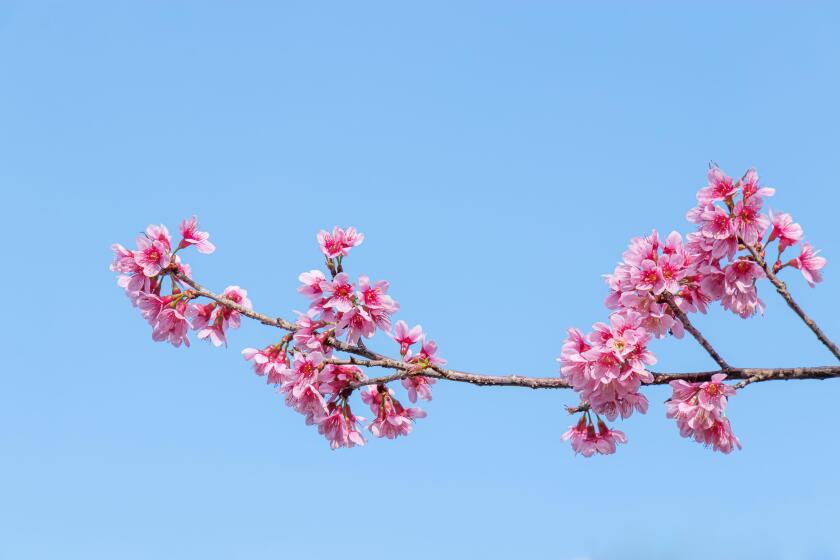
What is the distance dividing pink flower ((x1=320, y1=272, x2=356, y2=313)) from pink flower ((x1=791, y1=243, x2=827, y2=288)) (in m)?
3.84

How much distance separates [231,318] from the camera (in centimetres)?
952

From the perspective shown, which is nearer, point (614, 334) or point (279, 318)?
point (614, 334)

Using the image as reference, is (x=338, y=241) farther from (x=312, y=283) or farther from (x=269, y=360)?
(x=269, y=360)

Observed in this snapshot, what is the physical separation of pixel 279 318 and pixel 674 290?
146 inches

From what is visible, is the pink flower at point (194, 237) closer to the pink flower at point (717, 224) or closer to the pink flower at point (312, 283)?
the pink flower at point (312, 283)

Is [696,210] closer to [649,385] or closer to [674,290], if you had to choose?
[674,290]

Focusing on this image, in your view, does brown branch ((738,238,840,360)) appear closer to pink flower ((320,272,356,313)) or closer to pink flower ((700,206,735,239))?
pink flower ((700,206,735,239))

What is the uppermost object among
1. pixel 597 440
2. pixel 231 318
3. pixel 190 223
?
pixel 190 223

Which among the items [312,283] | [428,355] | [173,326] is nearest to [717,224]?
[428,355]

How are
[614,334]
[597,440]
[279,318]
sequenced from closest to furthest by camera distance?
[614,334] → [597,440] → [279,318]

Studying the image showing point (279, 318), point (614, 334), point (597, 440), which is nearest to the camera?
point (614, 334)

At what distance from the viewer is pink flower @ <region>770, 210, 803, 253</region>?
7887mm

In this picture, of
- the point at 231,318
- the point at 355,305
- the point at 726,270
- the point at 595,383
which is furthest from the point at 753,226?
the point at 231,318

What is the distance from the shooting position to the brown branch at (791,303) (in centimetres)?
772
